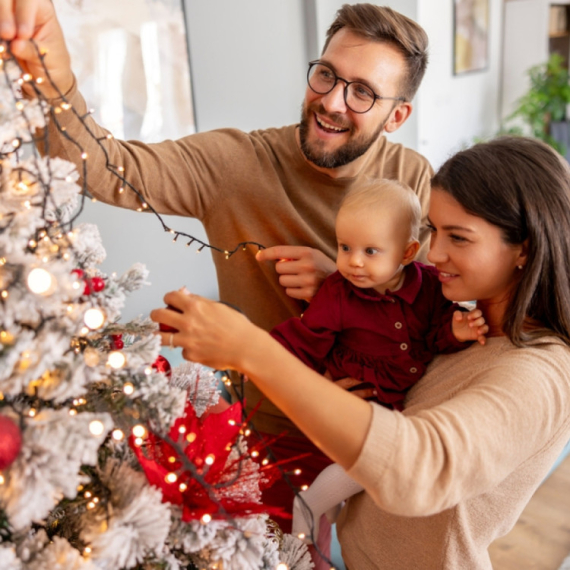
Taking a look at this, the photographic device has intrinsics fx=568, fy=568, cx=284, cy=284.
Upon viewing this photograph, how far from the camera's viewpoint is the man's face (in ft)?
4.59

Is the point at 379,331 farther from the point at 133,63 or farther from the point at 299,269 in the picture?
the point at 133,63

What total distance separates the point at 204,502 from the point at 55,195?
1.46 ft

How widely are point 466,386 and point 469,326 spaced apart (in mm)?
143

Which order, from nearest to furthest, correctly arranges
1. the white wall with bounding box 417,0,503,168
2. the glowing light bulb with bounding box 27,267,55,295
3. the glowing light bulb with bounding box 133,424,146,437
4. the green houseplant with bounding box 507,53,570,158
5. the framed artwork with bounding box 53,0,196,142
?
the glowing light bulb with bounding box 27,267,55,295
the glowing light bulb with bounding box 133,424,146,437
the framed artwork with bounding box 53,0,196,142
the white wall with bounding box 417,0,503,168
the green houseplant with bounding box 507,53,570,158

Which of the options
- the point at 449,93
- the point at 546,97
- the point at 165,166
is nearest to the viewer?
the point at 165,166

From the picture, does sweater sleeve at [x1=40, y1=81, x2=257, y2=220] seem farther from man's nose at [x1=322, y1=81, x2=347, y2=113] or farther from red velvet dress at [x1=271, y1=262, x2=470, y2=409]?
red velvet dress at [x1=271, y1=262, x2=470, y2=409]

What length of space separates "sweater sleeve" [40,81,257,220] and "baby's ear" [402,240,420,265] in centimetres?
47

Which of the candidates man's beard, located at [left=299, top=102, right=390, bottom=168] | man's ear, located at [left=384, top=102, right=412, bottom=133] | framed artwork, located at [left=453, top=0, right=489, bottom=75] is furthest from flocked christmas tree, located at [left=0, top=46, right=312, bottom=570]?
framed artwork, located at [left=453, top=0, right=489, bottom=75]

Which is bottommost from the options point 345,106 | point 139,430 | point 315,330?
point 315,330

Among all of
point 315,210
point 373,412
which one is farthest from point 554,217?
point 315,210

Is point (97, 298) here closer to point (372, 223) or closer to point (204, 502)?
point (204, 502)

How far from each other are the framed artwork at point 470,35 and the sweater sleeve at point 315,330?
13.2ft

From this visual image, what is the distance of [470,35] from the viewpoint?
4738 millimetres

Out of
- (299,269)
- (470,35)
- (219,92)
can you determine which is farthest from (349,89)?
(470,35)
